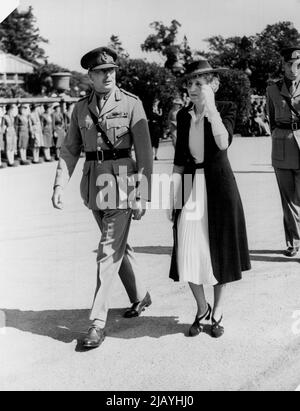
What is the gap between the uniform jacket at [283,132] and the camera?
7332mm

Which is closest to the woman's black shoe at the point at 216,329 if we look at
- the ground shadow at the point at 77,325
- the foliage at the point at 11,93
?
the ground shadow at the point at 77,325

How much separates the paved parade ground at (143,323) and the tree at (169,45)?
17.2 meters

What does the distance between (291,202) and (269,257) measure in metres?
0.63

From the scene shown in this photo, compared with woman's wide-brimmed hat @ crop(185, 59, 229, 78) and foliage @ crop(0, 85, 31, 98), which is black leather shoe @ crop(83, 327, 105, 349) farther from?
foliage @ crop(0, 85, 31, 98)

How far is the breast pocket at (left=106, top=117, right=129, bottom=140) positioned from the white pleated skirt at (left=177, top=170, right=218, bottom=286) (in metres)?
0.59

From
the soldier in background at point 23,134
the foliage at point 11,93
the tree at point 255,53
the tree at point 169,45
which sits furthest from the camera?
the tree at point 255,53

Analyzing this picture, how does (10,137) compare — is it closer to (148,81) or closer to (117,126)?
(148,81)

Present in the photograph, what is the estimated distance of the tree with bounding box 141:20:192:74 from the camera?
2548 cm

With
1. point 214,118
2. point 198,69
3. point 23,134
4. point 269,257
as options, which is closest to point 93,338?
point 214,118

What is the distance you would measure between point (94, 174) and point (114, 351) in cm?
121

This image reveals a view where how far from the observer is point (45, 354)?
4727mm

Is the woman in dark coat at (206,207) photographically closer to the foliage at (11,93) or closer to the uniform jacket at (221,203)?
the uniform jacket at (221,203)

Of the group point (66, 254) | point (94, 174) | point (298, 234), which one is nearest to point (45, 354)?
point (94, 174)

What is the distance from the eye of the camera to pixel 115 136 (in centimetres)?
507
